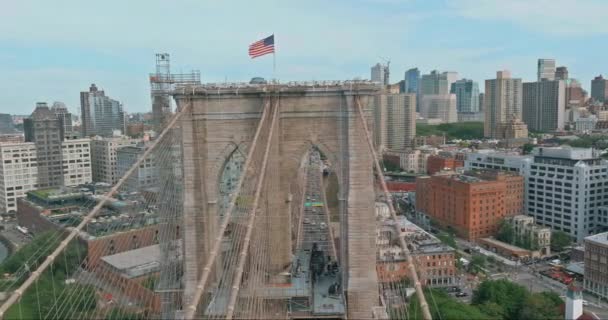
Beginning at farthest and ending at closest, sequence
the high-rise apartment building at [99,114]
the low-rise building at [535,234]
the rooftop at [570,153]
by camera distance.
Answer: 1. the high-rise apartment building at [99,114]
2. the rooftop at [570,153]
3. the low-rise building at [535,234]

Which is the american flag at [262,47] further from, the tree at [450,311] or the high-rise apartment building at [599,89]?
the high-rise apartment building at [599,89]

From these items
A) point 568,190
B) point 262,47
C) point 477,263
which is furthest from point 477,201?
point 262,47

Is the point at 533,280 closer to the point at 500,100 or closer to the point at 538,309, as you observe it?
the point at 538,309

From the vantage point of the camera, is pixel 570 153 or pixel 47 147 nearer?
pixel 570 153

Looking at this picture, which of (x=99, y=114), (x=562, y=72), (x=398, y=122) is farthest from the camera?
(x=562, y=72)

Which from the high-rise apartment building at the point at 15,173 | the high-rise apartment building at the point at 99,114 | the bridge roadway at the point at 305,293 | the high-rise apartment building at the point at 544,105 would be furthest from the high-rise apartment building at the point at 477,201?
the high-rise apartment building at the point at 99,114

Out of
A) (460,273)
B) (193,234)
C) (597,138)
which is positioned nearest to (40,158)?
(460,273)
